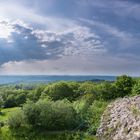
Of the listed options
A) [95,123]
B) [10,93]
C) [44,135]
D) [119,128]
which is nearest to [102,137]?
[119,128]

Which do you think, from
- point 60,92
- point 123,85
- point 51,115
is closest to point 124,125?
point 51,115

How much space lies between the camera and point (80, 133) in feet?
200

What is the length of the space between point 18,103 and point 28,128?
54.4 meters

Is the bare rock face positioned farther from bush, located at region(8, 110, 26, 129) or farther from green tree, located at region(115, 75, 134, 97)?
green tree, located at region(115, 75, 134, 97)

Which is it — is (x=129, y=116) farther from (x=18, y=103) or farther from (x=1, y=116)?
(x=18, y=103)

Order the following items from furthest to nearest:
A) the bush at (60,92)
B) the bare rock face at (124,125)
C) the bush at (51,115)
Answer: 1. the bush at (60,92)
2. the bush at (51,115)
3. the bare rock face at (124,125)

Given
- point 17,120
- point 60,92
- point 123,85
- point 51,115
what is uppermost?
point 123,85

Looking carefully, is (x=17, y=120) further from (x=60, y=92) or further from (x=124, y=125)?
(x=60, y=92)

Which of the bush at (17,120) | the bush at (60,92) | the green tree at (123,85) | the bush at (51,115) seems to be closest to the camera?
the bush at (51,115)

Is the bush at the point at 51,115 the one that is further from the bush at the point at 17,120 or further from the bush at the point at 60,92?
the bush at the point at 60,92

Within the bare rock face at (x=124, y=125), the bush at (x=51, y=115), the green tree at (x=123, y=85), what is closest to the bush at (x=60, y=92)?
the green tree at (x=123, y=85)

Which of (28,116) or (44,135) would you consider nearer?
(44,135)

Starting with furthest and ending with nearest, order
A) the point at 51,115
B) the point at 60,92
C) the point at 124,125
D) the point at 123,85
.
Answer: the point at 60,92, the point at 123,85, the point at 51,115, the point at 124,125

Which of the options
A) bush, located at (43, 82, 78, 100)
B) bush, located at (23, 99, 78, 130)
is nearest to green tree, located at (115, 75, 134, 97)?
bush, located at (43, 82, 78, 100)
